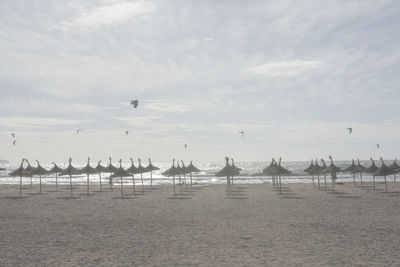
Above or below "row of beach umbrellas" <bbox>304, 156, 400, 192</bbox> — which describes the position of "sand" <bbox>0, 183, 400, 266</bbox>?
below

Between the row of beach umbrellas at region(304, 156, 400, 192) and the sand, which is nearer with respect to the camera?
the sand

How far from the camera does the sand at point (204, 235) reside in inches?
383

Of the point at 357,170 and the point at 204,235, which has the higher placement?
the point at 357,170

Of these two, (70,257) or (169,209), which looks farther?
(169,209)

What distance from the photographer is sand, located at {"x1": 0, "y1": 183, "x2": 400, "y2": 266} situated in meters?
9.73

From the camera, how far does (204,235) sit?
42.3 ft

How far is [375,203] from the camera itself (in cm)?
2180

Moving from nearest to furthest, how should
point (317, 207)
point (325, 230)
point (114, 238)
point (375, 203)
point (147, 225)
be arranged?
point (114, 238), point (325, 230), point (147, 225), point (317, 207), point (375, 203)

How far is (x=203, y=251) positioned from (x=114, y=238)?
11.4ft

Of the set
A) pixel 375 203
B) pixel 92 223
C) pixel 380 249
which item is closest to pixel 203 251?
pixel 380 249

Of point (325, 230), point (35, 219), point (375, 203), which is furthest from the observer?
point (375, 203)

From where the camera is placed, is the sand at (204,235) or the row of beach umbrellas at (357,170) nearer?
the sand at (204,235)

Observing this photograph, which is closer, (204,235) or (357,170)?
(204,235)

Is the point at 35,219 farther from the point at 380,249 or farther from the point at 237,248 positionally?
the point at 380,249
